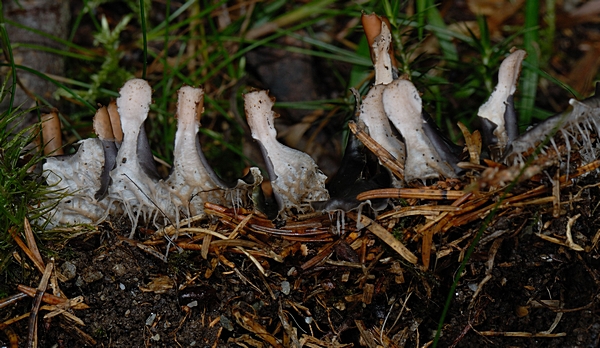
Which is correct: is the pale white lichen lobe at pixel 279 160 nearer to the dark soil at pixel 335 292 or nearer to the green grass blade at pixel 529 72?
the dark soil at pixel 335 292

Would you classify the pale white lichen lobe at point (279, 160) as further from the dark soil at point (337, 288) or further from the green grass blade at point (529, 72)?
the green grass blade at point (529, 72)

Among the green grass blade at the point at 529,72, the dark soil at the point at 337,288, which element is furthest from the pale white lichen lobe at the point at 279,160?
the green grass blade at the point at 529,72

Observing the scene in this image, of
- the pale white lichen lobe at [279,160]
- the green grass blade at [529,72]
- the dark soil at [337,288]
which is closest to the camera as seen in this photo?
the dark soil at [337,288]

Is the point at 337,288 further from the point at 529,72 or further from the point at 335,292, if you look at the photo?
the point at 529,72

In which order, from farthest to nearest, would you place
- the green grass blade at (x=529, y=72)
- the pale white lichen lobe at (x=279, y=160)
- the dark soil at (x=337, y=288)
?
the green grass blade at (x=529, y=72) < the pale white lichen lobe at (x=279, y=160) < the dark soil at (x=337, y=288)

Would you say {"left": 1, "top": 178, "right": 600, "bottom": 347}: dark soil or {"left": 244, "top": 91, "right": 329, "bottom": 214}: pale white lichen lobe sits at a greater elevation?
{"left": 244, "top": 91, "right": 329, "bottom": 214}: pale white lichen lobe

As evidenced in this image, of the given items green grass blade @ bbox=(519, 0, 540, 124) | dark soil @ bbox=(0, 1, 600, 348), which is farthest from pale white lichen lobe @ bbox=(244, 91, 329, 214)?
green grass blade @ bbox=(519, 0, 540, 124)

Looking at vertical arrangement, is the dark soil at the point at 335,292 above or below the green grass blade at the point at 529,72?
below

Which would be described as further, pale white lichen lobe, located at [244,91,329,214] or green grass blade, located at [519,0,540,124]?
green grass blade, located at [519,0,540,124]

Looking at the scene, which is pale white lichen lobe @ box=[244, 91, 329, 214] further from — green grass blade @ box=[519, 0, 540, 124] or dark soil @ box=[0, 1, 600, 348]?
green grass blade @ box=[519, 0, 540, 124]

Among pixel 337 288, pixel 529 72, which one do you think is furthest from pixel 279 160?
pixel 529 72

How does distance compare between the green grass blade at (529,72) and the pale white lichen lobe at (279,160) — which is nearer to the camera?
the pale white lichen lobe at (279,160)

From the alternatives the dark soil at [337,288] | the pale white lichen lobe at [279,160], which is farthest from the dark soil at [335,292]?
the pale white lichen lobe at [279,160]
